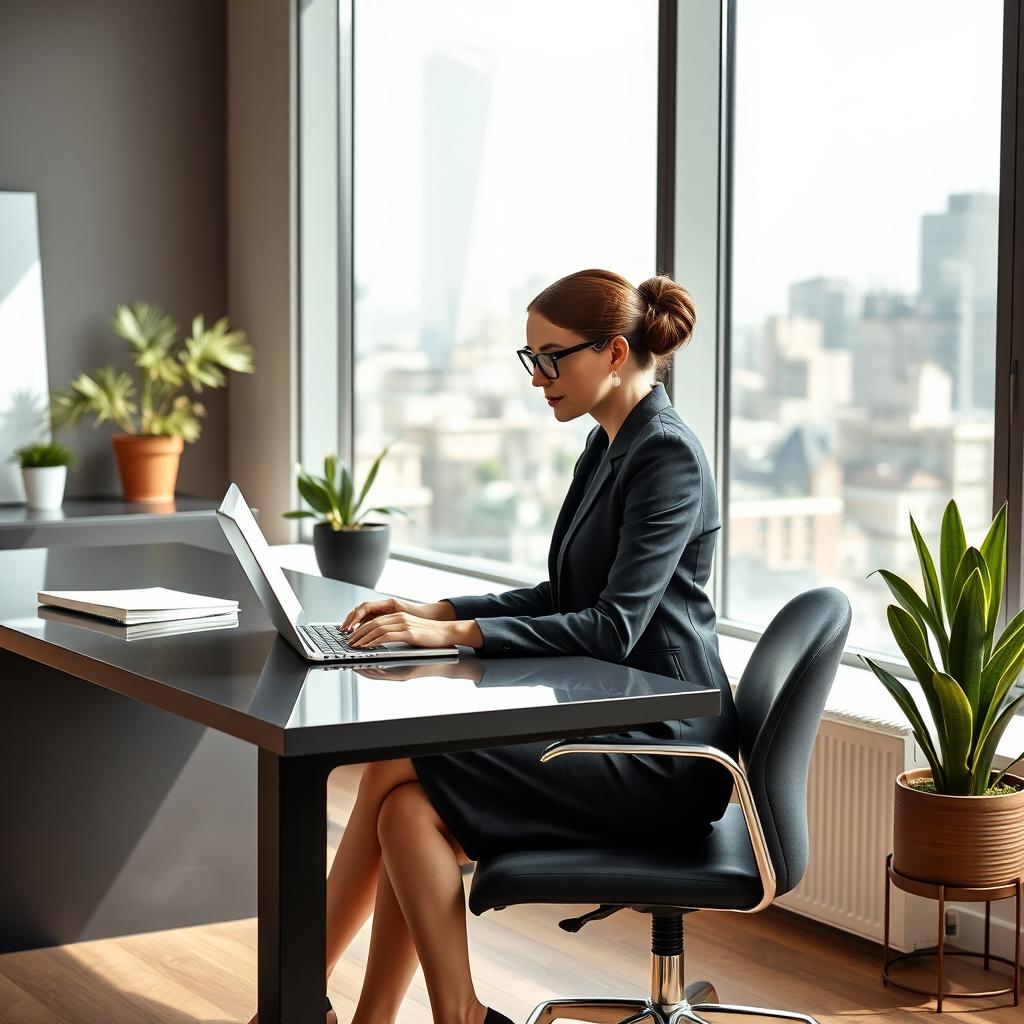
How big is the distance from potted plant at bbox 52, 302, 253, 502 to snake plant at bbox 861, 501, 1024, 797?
314cm

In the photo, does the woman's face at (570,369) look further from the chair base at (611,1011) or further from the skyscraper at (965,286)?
the skyscraper at (965,286)

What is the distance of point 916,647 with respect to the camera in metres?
2.98

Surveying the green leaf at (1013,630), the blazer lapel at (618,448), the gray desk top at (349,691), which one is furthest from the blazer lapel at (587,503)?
the green leaf at (1013,630)

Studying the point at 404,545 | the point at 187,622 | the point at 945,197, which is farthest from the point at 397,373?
the point at 187,622

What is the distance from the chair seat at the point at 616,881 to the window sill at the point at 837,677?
3.05 ft

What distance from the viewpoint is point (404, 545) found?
552 centimetres

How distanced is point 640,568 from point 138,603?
873 mm

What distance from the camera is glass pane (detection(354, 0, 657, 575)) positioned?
180 inches

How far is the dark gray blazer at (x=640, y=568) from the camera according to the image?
7.76ft

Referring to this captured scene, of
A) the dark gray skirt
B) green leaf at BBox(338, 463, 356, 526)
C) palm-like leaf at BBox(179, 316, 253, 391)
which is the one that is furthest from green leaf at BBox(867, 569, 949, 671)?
palm-like leaf at BBox(179, 316, 253, 391)

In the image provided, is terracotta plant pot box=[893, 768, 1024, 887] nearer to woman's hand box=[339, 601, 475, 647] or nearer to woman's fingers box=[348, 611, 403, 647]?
woman's hand box=[339, 601, 475, 647]

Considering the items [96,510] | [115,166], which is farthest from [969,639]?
[115,166]

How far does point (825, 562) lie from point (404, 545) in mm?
1978

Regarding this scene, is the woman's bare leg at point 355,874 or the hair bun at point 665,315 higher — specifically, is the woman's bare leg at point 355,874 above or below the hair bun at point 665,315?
below
